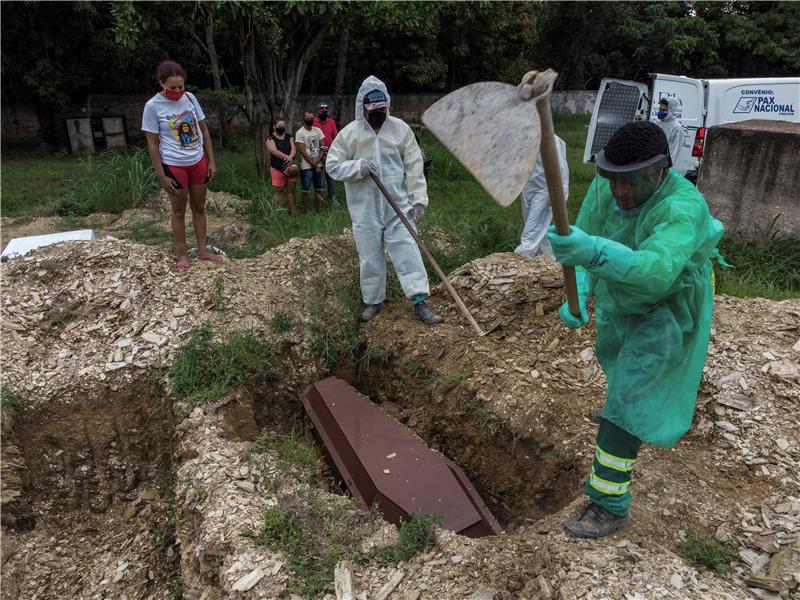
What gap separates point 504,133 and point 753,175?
5369 millimetres

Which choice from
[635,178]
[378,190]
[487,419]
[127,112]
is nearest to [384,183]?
[378,190]

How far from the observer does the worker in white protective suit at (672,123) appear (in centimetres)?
746

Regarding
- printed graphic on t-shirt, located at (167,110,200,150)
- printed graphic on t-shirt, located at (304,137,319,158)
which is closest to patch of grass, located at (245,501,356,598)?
printed graphic on t-shirt, located at (167,110,200,150)

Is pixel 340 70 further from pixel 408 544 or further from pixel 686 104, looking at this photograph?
pixel 408 544

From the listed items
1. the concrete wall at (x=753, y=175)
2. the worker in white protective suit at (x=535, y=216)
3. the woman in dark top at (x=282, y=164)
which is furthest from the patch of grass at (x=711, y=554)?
the woman in dark top at (x=282, y=164)

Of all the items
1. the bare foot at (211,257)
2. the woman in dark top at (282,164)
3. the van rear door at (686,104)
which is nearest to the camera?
the bare foot at (211,257)

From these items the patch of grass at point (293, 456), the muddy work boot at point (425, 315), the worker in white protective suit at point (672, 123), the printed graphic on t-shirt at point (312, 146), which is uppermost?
the worker in white protective suit at point (672, 123)

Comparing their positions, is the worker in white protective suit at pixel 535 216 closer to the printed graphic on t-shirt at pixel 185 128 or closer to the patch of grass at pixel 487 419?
the patch of grass at pixel 487 419

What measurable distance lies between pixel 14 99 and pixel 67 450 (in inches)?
550

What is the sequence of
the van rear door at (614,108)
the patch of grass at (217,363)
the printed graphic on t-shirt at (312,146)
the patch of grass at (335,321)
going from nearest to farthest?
the patch of grass at (217,363)
the patch of grass at (335,321)
the printed graphic on t-shirt at (312,146)
the van rear door at (614,108)

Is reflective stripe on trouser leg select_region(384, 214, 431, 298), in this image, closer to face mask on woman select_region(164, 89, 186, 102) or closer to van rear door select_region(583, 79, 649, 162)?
face mask on woman select_region(164, 89, 186, 102)

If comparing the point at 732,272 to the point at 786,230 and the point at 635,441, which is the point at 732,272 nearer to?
the point at 786,230

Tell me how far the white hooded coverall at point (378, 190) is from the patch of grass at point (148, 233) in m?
2.61

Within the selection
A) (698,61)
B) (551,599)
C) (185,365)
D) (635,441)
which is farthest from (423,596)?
(698,61)
